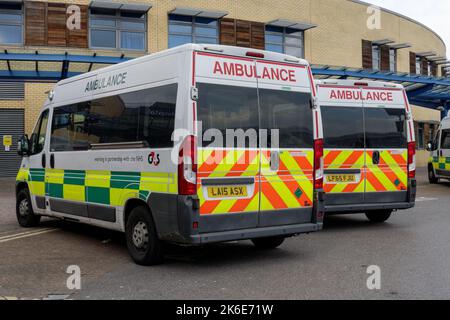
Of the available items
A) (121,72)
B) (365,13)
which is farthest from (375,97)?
(365,13)

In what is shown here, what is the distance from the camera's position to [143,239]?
671 cm

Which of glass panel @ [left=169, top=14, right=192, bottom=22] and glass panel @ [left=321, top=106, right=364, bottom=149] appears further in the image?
glass panel @ [left=169, top=14, right=192, bottom=22]

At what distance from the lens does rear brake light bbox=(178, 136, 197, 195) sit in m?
6.03

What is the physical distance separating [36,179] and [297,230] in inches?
193

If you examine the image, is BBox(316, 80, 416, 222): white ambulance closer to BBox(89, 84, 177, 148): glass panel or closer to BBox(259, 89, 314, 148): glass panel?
BBox(259, 89, 314, 148): glass panel

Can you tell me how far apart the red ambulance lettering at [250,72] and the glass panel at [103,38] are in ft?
55.5

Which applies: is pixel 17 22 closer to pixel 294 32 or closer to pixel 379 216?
pixel 294 32

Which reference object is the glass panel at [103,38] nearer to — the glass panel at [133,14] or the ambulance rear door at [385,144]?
the glass panel at [133,14]

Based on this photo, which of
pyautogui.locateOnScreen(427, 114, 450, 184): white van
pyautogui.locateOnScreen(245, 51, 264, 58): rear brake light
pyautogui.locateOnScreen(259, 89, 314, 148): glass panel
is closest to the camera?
pyautogui.locateOnScreen(245, 51, 264, 58): rear brake light

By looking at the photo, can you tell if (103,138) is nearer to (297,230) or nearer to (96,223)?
(96,223)

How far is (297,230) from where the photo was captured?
6980 millimetres

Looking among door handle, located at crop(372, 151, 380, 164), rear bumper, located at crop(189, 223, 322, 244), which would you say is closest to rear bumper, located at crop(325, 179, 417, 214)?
door handle, located at crop(372, 151, 380, 164)

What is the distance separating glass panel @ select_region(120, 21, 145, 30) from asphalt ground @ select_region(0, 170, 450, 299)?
1461 cm

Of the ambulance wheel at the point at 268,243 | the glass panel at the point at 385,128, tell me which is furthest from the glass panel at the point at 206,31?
the ambulance wheel at the point at 268,243
